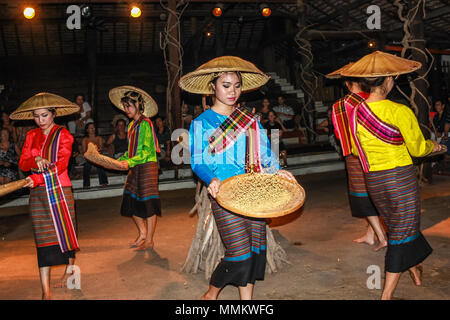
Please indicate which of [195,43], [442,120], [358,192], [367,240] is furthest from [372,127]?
[195,43]

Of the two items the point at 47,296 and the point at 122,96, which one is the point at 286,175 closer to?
the point at 47,296

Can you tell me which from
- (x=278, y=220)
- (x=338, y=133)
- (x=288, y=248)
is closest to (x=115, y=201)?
A: (x=278, y=220)

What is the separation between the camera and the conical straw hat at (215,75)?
2625mm

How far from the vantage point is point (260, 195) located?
2.47m

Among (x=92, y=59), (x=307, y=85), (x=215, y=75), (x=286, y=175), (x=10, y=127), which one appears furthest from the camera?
(x=92, y=59)

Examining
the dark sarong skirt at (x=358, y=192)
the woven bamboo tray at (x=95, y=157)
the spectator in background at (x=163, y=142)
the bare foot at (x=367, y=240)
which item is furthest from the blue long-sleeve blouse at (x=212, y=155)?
the spectator in background at (x=163, y=142)

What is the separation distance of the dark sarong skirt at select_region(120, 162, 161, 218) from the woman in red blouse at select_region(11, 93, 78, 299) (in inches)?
43.4

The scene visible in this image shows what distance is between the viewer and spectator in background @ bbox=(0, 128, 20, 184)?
24.2 feet

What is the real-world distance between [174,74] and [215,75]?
20.7ft

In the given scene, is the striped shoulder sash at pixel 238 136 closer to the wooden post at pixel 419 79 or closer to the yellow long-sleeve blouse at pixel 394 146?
the yellow long-sleeve blouse at pixel 394 146

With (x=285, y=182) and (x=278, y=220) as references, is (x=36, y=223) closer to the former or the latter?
(x=285, y=182)

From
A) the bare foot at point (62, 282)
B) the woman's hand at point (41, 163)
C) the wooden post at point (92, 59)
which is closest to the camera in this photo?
the woman's hand at point (41, 163)

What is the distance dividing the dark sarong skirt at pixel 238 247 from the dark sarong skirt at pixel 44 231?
4.65 ft

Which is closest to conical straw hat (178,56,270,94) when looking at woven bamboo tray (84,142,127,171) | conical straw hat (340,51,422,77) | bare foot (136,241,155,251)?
conical straw hat (340,51,422,77)
